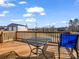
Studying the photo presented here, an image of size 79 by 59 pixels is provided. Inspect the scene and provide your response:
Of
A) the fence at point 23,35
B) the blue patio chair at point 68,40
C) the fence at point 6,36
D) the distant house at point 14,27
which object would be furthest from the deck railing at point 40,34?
the distant house at point 14,27

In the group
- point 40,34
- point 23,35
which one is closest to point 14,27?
point 23,35

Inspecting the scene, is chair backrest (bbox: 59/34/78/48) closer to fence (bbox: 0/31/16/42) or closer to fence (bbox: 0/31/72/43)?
fence (bbox: 0/31/72/43)

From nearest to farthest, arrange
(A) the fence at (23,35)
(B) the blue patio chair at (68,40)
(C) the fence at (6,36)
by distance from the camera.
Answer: (B) the blue patio chair at (68,40) → (A) the fence at (23,35) → (C) the fence at (6,36)

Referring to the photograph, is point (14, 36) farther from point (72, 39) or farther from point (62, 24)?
point (72, 39)

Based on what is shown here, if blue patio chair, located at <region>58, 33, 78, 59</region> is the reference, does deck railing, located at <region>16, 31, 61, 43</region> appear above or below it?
below

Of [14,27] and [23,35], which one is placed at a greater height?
[14,27]

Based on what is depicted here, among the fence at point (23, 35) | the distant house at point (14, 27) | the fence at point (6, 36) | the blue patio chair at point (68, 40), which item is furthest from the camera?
Result: the distant house at point (14, 27)

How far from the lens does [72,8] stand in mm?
15812

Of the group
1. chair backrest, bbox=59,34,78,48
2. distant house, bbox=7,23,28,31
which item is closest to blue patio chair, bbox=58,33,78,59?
chair backrest, bbox=59,34,78,48

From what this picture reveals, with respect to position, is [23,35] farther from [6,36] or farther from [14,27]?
[14,27]

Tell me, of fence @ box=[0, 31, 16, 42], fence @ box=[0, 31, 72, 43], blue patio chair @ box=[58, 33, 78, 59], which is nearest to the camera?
blue patio chair @ box=[58, 33, 78, 59]

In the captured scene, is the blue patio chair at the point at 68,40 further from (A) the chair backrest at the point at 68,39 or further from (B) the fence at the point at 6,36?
(B) the fence at the point at 6,36

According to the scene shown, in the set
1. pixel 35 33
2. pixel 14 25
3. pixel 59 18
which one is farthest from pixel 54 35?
pixel 14 25

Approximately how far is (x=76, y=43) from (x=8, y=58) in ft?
6.34
